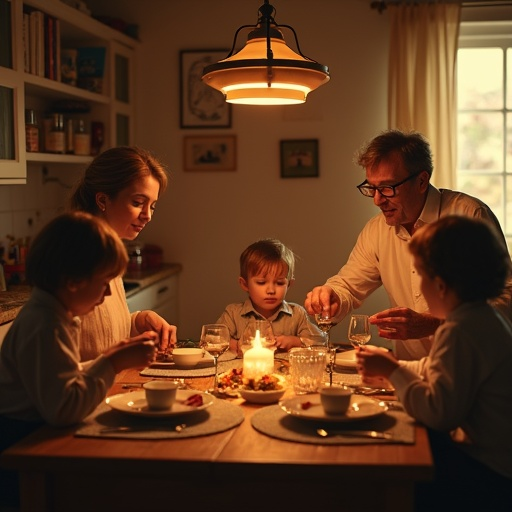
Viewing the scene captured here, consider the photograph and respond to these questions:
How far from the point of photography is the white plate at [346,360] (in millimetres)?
2414

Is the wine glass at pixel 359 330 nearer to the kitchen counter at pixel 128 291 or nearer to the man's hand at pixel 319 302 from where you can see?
the man's hand at pixel 319 302

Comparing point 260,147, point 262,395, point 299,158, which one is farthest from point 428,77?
point 262,395

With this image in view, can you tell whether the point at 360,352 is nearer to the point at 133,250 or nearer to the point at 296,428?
the point at 296,428

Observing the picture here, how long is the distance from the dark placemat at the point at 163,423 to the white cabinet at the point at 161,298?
2.15 m

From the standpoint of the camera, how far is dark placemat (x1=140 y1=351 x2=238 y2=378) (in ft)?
7.72

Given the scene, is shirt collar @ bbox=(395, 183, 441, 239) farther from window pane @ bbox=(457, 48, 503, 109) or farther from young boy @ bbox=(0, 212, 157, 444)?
window pane @ bbox=(457, 48, 503, 109)

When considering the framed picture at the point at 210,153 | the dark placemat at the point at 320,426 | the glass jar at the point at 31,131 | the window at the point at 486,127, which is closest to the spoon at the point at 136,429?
the dark placemat at the point at 320,426

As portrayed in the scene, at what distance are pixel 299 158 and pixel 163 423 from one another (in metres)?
3.18

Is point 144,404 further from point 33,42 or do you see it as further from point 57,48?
point 57,48

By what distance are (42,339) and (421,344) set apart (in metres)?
1.54

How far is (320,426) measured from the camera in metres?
1.81

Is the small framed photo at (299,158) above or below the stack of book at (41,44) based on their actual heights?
below

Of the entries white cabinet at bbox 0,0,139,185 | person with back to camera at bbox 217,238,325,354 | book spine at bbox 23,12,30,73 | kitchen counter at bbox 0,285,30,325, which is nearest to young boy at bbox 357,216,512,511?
person with back to camera at bbox 217,238,325,354

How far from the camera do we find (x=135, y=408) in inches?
73.5
